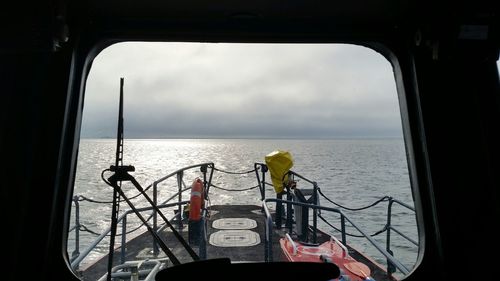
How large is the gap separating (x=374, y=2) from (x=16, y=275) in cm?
278

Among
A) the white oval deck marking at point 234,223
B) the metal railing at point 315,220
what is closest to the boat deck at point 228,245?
the white oval deck marking at point 234,223

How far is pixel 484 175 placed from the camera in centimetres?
215

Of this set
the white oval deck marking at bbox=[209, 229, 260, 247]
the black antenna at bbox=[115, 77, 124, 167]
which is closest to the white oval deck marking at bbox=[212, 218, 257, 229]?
the white oval deck marking at bbox=[209, 229, 260, 247]

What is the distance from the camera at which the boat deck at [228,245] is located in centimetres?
489

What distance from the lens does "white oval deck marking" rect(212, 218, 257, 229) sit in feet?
21.6

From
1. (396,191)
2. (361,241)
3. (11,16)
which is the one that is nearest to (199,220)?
(11,16)

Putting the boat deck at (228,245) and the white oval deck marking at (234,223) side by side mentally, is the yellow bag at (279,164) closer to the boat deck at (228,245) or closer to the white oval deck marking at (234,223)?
the boat deck at (228,245)

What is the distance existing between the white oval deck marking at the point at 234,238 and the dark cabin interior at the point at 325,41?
3.59 metres

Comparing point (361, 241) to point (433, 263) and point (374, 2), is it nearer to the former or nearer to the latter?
point (433, 263)

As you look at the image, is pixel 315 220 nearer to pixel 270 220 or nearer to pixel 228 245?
pixel 228 245

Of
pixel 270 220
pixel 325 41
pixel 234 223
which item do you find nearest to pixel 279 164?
pixel 234 223

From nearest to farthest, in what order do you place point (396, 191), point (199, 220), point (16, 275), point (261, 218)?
point (16, 275) < point (199, 220) < point (261, 218) < point (396, 191)

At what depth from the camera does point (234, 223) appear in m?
6.93

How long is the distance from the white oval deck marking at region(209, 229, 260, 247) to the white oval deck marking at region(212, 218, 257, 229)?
0.96 ft
